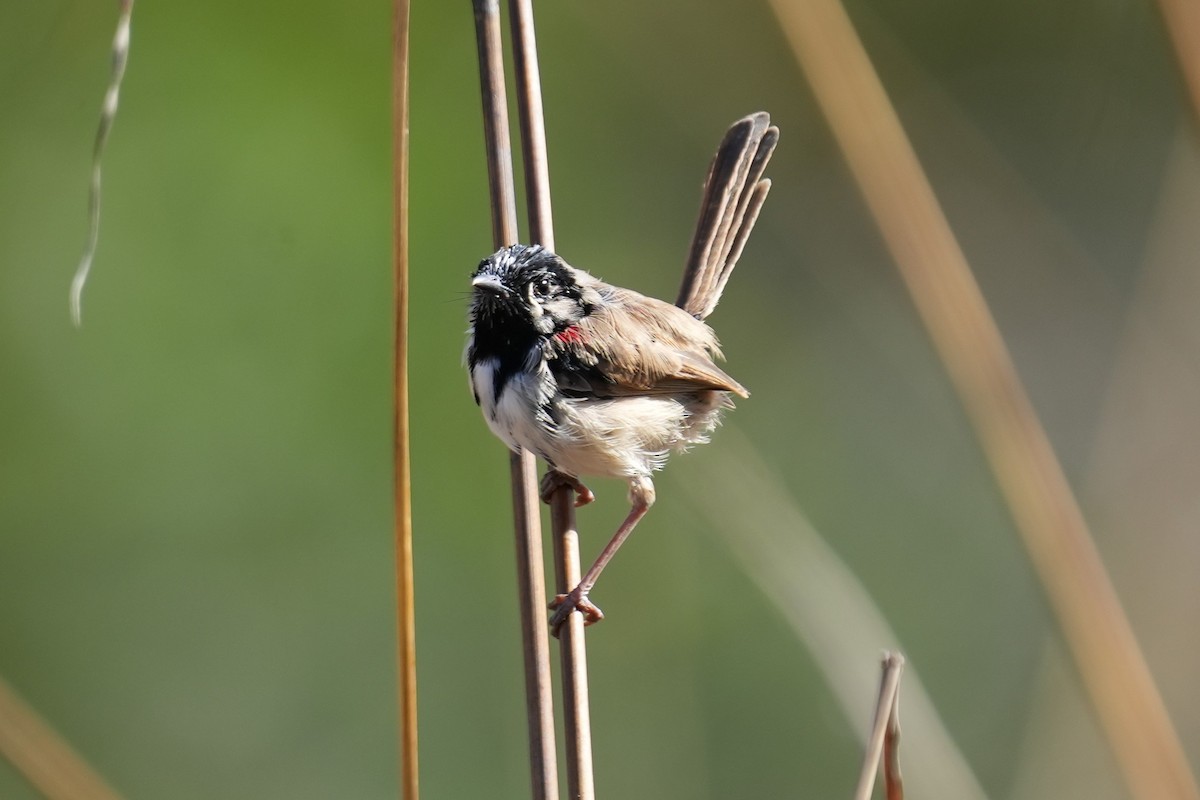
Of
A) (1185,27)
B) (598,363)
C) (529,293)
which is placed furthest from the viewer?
(598,363)

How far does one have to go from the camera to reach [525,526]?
199 centimetres

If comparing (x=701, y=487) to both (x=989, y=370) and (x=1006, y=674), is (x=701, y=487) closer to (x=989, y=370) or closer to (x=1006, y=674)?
(x=989, y=370)

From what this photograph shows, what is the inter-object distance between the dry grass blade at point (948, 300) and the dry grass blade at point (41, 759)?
1749 mm

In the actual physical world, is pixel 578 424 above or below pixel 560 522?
above

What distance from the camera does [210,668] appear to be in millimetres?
4242

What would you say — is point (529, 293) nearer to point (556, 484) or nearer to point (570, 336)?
point (570, 336)

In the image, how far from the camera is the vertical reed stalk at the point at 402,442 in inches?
73.0

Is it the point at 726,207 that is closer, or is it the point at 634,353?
the point at 634,353

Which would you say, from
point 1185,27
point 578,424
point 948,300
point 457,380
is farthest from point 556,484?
point 457,380

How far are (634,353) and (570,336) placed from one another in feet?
0.51

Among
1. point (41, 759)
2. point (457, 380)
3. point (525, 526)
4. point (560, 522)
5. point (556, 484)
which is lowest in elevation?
point (41, 759)

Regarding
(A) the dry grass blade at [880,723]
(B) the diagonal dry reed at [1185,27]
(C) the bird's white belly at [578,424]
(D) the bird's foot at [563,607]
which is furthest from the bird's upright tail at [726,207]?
(A) the dry grass blade at [880,723]

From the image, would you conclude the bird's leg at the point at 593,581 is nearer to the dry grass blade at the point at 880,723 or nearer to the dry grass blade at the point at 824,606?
the dry grass blade at the point at 824,606

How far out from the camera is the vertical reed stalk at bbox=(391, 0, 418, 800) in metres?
1.86
